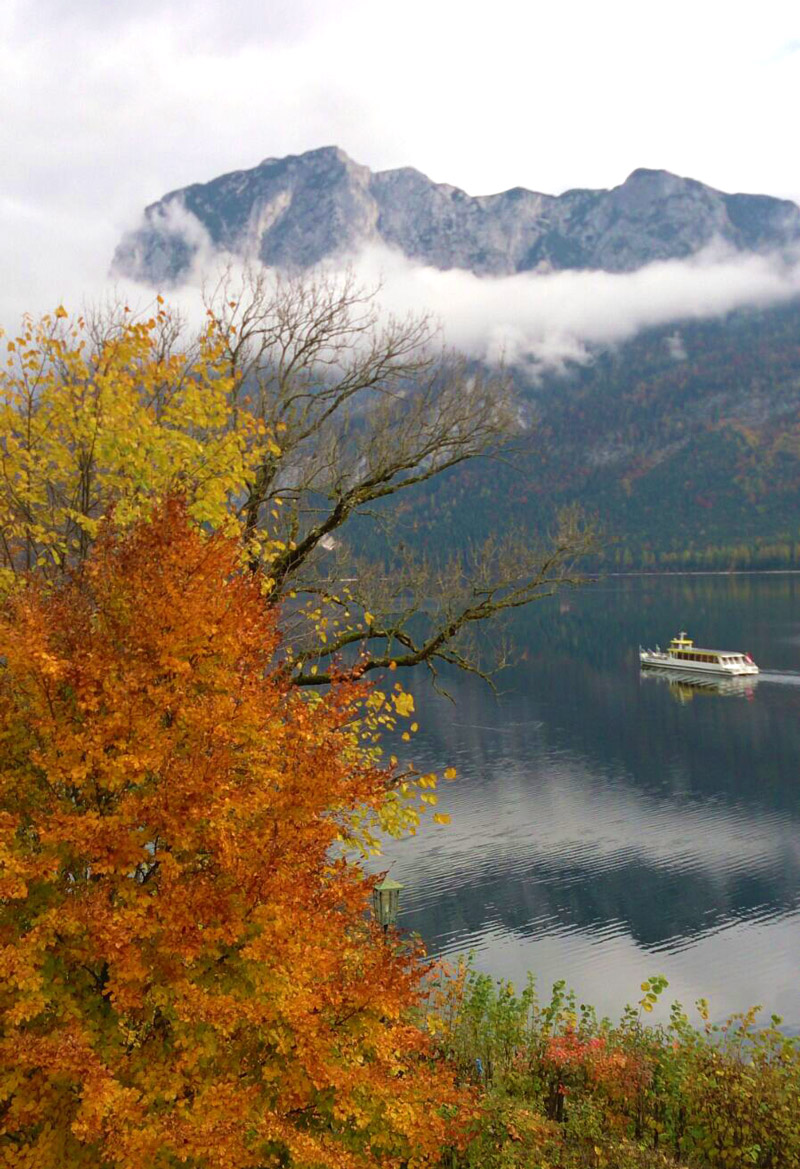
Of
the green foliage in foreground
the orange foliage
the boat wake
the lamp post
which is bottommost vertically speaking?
the boat wake

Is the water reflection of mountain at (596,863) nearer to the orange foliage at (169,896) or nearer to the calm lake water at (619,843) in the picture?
the calm lake water at (619,843)

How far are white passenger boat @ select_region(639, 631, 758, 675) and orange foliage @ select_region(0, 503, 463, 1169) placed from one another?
103m

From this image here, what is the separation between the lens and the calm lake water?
35406mm

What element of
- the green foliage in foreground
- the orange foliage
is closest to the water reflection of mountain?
the green foliage in foreground

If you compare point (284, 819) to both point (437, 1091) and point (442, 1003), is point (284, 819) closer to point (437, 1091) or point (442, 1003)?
point (437, 1091)

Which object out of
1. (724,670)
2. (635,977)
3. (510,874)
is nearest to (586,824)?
(510,874)

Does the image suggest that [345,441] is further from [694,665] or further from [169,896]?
[694,665]

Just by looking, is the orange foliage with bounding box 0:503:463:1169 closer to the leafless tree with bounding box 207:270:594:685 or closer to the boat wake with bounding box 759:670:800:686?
the leafless tree with bounding box 207:270:594:685

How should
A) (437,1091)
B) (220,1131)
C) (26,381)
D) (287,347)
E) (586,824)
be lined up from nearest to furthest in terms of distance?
(220,1131), (437,1091), (26,381), (287,347), (586,824)

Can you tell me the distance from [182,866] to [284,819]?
1244 millimetres

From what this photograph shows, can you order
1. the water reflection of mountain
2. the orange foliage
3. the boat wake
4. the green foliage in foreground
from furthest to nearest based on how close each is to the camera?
the boat wake → the water reflection of mountain → the green foliage in foreground → the orange foliage

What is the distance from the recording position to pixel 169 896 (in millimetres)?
8531

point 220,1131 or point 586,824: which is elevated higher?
point 220,1131

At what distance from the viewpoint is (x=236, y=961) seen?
29.5ft
